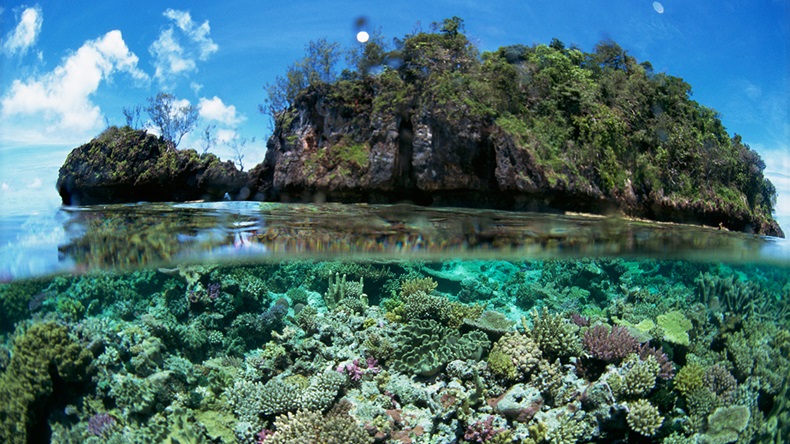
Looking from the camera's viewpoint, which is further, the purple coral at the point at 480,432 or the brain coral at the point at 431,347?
the brain coral at the point at 431,347

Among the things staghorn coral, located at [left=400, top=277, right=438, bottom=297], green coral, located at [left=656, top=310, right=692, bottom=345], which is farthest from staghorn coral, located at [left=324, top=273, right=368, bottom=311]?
green coral, located at [left=656, top=310, right=692, bottom=345]

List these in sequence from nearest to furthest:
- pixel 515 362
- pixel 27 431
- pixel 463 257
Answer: pixel 27 431 < pixel 515 362 < pixel 463 257

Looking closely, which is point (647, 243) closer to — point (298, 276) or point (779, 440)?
point (779, 440)

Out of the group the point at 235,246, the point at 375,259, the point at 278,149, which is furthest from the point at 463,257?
the point at 278,149

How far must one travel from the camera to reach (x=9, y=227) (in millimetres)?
8719

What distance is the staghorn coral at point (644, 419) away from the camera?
7575 mm

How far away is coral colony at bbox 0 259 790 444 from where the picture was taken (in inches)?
302

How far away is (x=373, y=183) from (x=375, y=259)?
4.06m

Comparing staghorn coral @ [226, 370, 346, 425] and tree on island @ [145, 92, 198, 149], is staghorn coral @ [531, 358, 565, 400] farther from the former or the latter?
tree on island @ [145, 92, 198, 149]

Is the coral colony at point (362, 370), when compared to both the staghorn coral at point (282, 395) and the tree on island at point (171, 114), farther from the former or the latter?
the tree on island at point (171, 114)

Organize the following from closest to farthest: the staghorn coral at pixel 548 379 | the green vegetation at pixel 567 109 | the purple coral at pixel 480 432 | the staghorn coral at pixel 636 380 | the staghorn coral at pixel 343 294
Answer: the purple coral at pixel 480 432 < the staghorn coral at pixel 636 380 < the staghorn coral at pixel 548 379 < the staghorn coral at pixel 343 294 < the green vegetation at pixel 567 109

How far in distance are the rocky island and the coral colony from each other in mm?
5479

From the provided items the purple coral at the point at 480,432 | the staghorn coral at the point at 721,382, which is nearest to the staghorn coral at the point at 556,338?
the purple coral at the point at 480,432

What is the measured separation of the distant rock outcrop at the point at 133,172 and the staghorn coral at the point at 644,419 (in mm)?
13276
